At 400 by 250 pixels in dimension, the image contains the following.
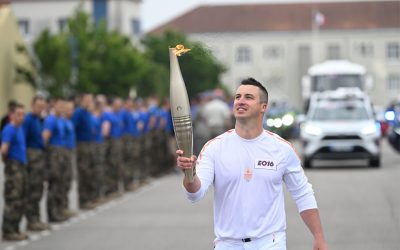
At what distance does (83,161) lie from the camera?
76.3 ft

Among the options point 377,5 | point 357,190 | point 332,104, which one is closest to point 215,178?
point 357,190

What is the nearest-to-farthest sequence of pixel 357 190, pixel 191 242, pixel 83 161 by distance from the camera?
pixel 191 242, pixel 83 161, pixel 357 190

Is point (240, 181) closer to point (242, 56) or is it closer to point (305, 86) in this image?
point (305, 86)

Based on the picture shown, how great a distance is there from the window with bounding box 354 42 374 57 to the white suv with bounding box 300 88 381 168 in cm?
11040

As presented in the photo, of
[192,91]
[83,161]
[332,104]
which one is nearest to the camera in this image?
[83,161]

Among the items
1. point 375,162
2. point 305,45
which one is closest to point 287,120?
point 375,162

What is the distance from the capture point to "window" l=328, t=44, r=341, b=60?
142m

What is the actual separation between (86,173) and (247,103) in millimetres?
15481

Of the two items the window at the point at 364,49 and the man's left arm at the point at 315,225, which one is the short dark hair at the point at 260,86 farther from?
the window at the point at 364,49

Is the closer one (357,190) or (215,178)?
(215,178)

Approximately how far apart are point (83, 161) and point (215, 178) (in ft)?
50.3

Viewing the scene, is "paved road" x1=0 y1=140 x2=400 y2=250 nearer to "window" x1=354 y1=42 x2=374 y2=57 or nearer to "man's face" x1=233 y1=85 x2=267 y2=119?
"man's face" x1=233 y1=85 x2=267 y2=119

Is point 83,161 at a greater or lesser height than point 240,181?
lesser

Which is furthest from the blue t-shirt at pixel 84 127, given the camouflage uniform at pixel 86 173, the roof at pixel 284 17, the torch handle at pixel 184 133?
the roof at pixel 284 17
